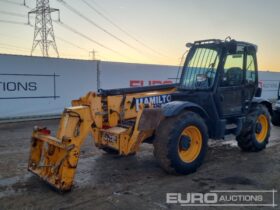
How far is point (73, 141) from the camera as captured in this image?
516 centimetres

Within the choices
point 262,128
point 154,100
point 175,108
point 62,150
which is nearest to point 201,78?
point 154,100

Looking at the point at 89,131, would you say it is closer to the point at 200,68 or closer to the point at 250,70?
the point at 200,68

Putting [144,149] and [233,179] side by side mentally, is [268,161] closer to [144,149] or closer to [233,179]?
[233,179]

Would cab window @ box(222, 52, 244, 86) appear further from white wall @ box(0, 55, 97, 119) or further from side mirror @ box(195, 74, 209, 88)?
white wall @ box(0, 55, 97, 119)

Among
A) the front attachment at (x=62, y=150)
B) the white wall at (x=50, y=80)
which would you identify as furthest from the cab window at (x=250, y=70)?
the white wall at (x=50, y=80)

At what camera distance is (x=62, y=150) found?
16.7ft

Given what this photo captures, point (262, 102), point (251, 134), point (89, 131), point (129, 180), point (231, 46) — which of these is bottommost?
point (129, 180)

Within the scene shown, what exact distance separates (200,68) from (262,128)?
2254 millimetres

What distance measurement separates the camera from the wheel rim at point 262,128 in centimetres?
777

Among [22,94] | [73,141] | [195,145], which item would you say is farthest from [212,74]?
[22,94]

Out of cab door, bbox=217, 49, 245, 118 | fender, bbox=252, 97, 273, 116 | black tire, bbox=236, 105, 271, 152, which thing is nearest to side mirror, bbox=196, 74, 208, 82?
cab door, bbox=217, 49, 245, 118

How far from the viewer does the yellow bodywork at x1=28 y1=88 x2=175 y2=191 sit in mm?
4977

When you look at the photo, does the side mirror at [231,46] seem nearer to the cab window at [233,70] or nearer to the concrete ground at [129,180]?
the cab window at [233,70]

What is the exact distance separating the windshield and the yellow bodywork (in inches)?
36.7
